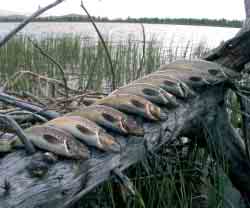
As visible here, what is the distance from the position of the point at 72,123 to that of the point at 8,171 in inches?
6.7

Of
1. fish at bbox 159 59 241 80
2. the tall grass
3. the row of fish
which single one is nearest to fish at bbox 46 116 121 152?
the row of fish

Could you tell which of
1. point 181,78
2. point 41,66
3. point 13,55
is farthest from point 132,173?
point 13,55

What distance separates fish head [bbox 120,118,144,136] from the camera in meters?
0.92

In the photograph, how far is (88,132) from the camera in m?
Answer: 0.86

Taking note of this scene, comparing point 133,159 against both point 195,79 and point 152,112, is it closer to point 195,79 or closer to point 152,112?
point 152,112

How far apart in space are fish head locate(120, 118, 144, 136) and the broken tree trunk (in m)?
0.02

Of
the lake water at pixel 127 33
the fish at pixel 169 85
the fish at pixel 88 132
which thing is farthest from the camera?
the lake water at pixel 127 33

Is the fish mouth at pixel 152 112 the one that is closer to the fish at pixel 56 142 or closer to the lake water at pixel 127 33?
the fish at pixel 56 142

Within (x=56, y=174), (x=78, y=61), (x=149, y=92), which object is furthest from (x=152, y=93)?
(x=78, y=61)

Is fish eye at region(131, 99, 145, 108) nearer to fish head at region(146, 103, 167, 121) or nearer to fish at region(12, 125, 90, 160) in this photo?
fish head at region(146, 103, 167, 121)

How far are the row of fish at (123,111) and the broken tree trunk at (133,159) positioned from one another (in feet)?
0.07

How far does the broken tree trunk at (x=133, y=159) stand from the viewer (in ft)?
2.39

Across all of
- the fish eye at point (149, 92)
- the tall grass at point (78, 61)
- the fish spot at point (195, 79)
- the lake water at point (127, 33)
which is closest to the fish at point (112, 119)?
the fish eye at point (149, 92)

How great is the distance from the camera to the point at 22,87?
7.90 ft
